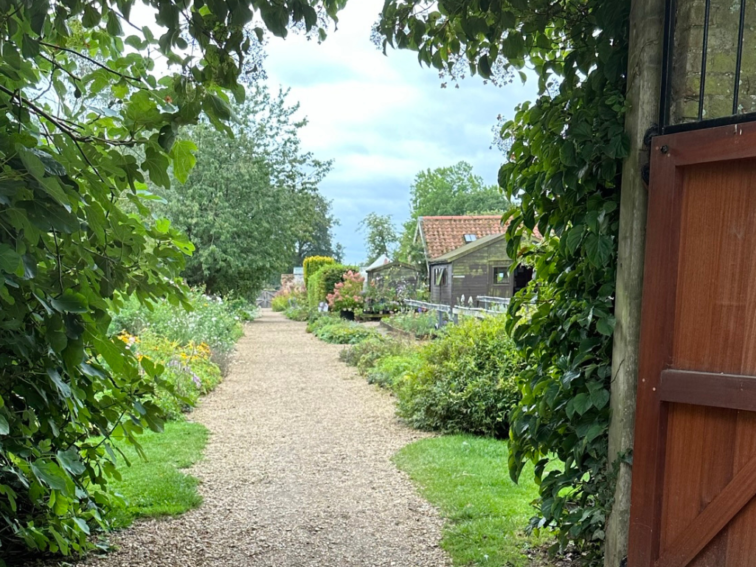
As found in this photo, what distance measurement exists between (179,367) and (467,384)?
183 inches

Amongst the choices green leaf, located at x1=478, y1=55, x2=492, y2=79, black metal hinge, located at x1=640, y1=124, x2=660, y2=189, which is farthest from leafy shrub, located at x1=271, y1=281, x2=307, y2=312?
black metal hinge, located at x1=640, y1=124, x2=660, y2=189

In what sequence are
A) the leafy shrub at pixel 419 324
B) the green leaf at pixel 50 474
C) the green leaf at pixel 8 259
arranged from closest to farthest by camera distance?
the green leaf at pixel 8 259, the green leaf at pixel 50 474, the leafy shrub at pixel 419 324

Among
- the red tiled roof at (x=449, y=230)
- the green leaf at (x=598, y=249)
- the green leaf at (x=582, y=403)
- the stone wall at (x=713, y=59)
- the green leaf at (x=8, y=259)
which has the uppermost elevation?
the red tiled roof at (x=449, y=230)

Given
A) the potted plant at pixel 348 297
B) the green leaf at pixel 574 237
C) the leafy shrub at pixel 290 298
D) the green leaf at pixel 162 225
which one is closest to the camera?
the green leaf at pixel 574 237

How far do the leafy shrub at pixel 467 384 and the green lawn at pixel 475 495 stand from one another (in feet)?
1.03

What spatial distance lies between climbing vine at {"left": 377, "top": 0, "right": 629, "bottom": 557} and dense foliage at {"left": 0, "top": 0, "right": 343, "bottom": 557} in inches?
38.0

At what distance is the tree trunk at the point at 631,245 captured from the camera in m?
2.36

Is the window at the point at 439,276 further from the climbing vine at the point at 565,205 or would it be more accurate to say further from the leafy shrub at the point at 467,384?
the climbing vine at the point at 565,205

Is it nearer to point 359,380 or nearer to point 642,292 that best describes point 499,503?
point 642,292

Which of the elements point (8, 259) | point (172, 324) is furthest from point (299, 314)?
point (8, 259)

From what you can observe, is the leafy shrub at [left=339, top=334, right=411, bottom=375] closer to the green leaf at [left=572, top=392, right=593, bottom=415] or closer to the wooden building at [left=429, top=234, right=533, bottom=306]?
the wooden building at [left=429, top=234, right=533, bottom=306]

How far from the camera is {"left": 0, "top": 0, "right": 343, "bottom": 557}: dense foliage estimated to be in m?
2.08

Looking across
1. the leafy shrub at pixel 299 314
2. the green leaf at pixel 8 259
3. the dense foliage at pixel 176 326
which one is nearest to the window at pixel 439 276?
the leafy shrub at pixel 299 314

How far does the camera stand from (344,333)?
17.5 m
